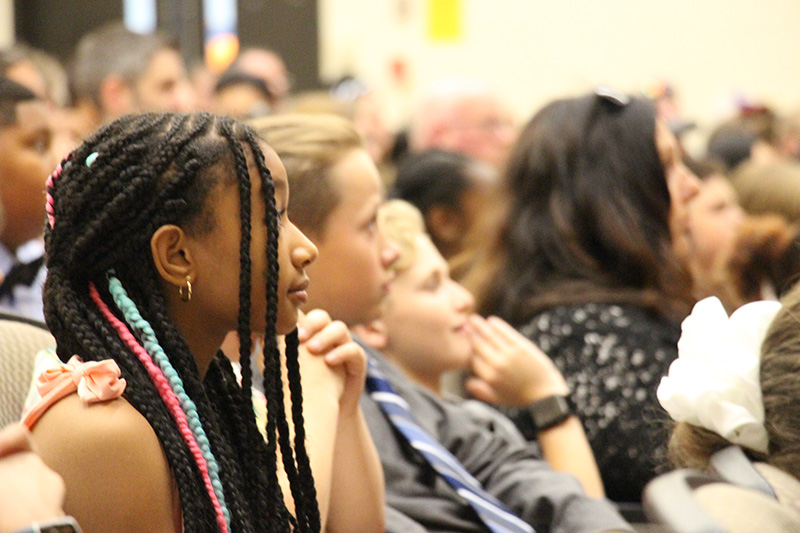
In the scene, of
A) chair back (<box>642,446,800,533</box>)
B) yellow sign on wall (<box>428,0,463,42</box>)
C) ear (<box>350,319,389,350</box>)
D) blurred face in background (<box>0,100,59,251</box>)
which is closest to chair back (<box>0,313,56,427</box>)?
ear (<box>350,319,389,350</box>)

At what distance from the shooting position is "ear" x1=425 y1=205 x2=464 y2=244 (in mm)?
3434

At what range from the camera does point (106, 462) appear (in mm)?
1126

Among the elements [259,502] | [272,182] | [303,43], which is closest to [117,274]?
[272,182]

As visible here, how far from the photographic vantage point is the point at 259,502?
4.27ft

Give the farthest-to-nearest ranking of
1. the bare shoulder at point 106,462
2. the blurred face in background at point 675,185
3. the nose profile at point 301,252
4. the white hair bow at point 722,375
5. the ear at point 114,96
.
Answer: the ear at point 114,96 < the blurred face in background at point 675,185 < the nose profile at point 301,252 < the white hair bow at point 722,375 < the bare shoulder at point 106,462

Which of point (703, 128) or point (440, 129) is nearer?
point (440, 129)

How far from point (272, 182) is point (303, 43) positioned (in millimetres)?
6618

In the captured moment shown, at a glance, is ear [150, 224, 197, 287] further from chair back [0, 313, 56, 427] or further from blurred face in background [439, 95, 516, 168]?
blurred face in background [439, 95, 516, 168]

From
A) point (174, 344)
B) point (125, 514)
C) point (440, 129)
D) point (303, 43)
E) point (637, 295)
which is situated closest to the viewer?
point (125, 514)

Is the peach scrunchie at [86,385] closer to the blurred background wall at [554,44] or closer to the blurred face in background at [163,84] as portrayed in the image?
the blurred face in background at [163,84]

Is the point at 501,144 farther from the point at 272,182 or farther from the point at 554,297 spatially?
the point at 272,182

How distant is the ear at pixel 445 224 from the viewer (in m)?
3.43

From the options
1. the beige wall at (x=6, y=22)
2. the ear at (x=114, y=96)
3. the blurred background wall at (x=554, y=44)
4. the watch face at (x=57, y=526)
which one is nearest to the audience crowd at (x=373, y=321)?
the watch face at (x=57, y=526)

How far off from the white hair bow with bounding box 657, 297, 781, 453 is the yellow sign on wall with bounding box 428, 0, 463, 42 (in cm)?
701
